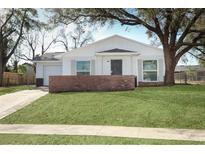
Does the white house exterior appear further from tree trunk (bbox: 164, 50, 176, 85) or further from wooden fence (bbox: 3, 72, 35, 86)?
wooden fence (bbox: 3, 72, 35, 86)

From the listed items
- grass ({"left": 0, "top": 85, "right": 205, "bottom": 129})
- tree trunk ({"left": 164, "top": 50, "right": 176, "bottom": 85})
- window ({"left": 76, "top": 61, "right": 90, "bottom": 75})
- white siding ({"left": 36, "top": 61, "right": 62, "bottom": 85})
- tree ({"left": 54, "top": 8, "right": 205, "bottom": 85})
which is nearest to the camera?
grass ({"left": 0, "top": 85, "right": 205, "bottom": 129})

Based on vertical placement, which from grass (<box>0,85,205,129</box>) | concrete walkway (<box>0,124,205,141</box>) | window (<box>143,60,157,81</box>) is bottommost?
concrete walkway (<box>0,124,205,141</box>)

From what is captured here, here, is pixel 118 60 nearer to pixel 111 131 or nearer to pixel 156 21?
pixel 156 21

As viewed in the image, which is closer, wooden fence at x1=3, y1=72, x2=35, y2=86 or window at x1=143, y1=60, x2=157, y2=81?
window at x1=143, y1=60, x2=157, y2=81

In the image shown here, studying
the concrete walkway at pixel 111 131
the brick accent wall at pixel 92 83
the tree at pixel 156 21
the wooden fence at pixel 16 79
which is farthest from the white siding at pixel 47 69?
the concrete walkway at pixel 111 131

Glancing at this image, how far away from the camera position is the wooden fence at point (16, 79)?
33.5 m

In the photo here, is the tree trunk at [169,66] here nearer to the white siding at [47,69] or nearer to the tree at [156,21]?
the tree at [156,21]

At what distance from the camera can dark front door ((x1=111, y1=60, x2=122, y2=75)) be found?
74.0 feet

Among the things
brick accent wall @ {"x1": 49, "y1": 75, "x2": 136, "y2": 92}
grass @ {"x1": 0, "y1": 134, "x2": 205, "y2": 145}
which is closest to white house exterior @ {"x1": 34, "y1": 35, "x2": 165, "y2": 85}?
brick accent wall @ {"x1": 49, "y1": 75, "x2": 136, "y2": 92}

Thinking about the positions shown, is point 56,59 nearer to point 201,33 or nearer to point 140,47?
point 140,47

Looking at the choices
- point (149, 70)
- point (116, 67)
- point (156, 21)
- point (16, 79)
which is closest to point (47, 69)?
point (116, 67)

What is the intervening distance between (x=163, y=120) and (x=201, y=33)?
1395cm

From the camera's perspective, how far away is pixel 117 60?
2255 cm

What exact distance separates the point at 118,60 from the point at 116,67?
0.49 metres
